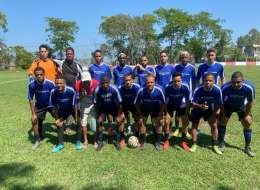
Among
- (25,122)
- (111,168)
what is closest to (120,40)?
(25,122)

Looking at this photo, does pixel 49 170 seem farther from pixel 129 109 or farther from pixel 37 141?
pixel 129 109

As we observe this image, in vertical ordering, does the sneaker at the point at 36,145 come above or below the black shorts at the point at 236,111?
below

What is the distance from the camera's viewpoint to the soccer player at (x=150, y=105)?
286 inches

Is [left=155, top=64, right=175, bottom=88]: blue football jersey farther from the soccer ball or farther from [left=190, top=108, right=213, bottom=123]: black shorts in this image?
the soccer ball

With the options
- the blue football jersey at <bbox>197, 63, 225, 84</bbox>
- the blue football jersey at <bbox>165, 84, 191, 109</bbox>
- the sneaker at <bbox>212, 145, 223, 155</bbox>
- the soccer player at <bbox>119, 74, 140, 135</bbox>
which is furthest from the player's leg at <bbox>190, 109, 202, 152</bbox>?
the soccer player at <bbox>119, 74, 140, 135</bbox>

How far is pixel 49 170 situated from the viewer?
616cm

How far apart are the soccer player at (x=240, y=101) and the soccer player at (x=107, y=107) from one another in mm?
2201

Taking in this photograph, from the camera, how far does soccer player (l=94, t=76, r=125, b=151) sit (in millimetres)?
7383

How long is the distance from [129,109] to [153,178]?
7.83ft

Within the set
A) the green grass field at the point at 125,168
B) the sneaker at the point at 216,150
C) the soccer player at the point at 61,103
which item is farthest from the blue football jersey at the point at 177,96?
the soccer player at the point at 61,103

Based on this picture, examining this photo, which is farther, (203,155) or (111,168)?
(203,155)

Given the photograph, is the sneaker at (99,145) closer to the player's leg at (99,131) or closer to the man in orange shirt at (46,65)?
the player's leg at (99,131)

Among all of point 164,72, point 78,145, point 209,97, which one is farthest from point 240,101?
point 78,145

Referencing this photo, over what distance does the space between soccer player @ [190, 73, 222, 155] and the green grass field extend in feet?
1.13
